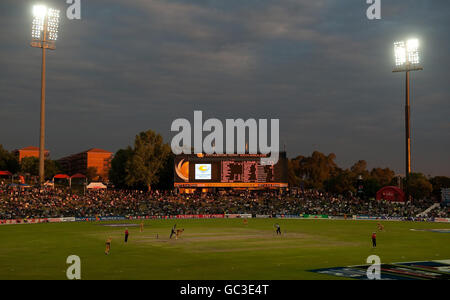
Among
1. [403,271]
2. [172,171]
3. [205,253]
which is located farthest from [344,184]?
[403,271]

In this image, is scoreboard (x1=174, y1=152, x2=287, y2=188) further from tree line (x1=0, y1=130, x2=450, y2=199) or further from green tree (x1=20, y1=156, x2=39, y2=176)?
green tree (x1=20, y1=156, x2=39, y2=176)

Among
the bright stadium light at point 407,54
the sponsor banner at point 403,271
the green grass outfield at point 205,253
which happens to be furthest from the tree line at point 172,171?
the sponsor banner at point 403,271

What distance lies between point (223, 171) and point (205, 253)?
60106 millimetres

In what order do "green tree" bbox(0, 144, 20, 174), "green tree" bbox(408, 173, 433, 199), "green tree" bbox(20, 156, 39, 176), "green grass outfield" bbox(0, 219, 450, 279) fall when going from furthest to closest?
"green tree" bbox(20, 156, 39, 176) → "green tree" bbox(0, 144, 20, 174) → "green tree" bbox(408, 173, 433, 199) → "green grass outfield" bbox(0, 219, 450, 279)

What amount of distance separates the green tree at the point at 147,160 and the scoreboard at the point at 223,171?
77.2 feet

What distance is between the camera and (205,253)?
35.4 meters

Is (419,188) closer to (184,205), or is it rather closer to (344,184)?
(344,184)

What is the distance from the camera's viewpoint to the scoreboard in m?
95.3

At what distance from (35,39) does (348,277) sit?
80449mm

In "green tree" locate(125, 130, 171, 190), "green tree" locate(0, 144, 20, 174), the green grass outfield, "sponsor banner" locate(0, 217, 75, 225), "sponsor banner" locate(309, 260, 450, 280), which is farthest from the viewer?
"green tree" locate(0, 144, 20, 174)

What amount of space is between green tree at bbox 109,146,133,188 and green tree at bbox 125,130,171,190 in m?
3.67

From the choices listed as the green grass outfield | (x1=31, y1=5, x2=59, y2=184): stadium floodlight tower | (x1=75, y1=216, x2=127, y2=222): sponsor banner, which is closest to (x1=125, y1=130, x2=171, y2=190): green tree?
(x1=31, y1=5, x2=59, y2=184): stadium floodlight tower

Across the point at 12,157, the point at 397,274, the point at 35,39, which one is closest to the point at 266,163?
the point at 35,39
